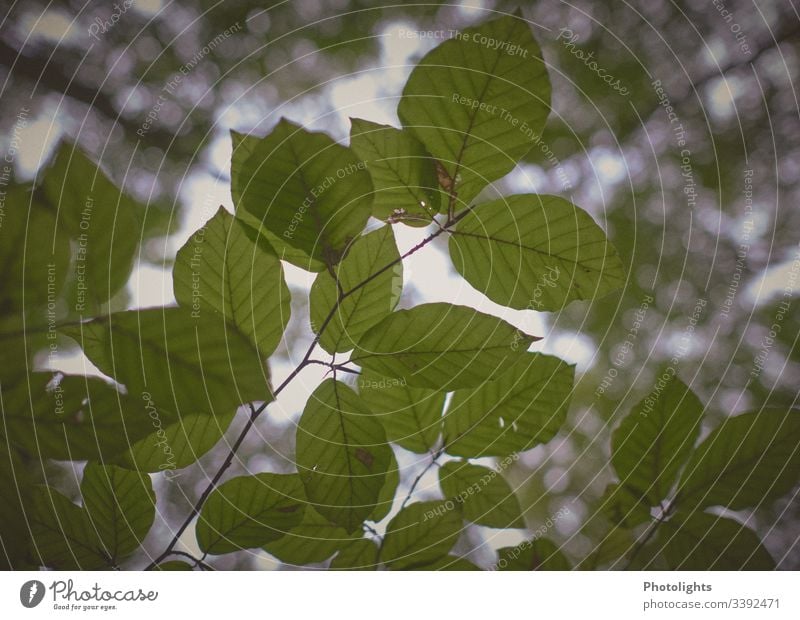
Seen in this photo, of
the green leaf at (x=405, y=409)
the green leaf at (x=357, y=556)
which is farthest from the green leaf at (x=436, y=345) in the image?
the green leaf at (x=357, y=556)

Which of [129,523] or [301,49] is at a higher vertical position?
[301,49]

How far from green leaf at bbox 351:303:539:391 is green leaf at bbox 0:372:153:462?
136 mm

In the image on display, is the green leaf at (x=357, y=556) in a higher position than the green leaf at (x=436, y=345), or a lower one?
lower

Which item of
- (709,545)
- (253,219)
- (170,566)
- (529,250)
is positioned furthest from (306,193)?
(709,545)

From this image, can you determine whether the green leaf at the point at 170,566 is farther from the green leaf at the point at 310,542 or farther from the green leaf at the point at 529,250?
the green leaf at the point at 529,250

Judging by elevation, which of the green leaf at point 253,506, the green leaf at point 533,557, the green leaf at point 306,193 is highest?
the green leaf at point 306,193

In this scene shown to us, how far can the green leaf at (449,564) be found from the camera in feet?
1.16

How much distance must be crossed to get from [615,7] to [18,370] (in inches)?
17.6

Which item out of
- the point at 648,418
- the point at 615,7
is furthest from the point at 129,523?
the point at 615,7

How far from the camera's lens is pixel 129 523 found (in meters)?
A: 0.33
